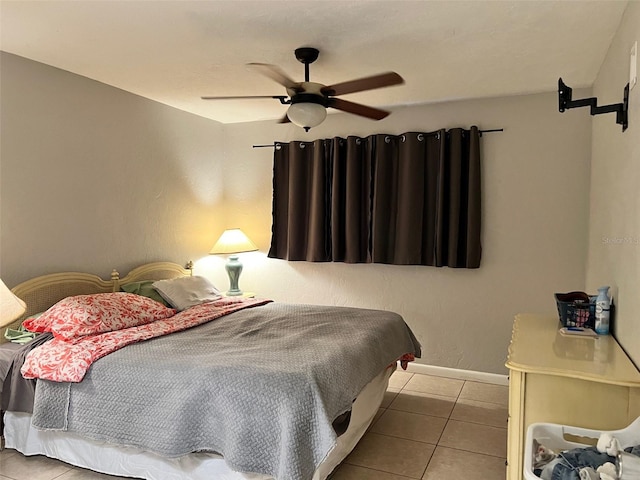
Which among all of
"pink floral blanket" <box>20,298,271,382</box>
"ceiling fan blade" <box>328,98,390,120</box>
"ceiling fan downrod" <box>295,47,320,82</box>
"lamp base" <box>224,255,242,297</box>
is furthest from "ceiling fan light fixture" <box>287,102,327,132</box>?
"lamp base" <box>224,255,242,297</box>

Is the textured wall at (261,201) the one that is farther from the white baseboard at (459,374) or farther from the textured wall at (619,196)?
the textured wall at (619,196)

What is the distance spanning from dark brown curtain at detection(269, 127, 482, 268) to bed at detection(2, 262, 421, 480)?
1.37 meters

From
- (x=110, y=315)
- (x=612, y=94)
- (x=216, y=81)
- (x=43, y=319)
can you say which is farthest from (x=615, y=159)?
(x=43, y=319)

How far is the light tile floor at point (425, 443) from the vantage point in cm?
262

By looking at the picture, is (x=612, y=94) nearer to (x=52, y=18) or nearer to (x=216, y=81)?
(x=216, y=81)

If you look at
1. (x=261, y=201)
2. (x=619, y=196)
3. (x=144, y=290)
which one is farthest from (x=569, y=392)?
(x=261, y=201)

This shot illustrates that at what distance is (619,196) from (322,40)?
1.83 m

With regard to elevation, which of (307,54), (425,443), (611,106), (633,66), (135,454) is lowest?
(425,443)

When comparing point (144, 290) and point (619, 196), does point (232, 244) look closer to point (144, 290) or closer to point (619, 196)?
point (144, 290)

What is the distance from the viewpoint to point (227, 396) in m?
2.14

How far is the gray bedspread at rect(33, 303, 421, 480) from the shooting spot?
6.68ft

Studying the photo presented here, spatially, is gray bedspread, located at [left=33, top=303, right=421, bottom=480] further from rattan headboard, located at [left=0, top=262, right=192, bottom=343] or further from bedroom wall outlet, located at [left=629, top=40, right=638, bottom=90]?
bedroom wall outlet, located at [left=629, top=40, right=638, bottom=90]

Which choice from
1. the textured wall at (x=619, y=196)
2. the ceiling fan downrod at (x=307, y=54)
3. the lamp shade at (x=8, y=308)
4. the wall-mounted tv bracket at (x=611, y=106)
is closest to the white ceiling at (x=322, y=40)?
the ceiling fan downrod at (x=307, y=54)

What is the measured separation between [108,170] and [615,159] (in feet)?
11.6
